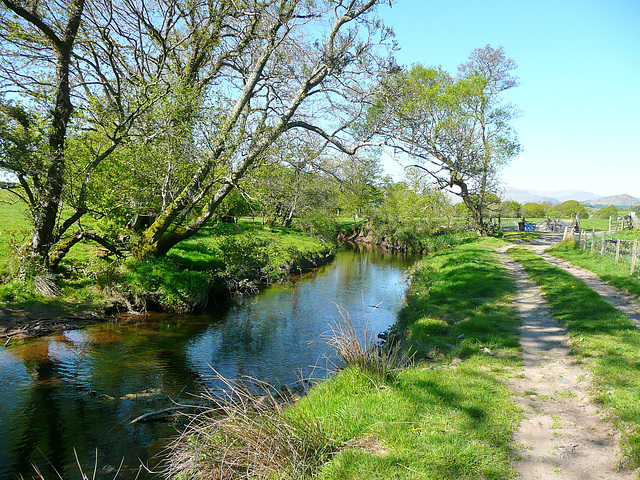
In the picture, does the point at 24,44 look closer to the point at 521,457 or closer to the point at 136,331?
the point at 136,331

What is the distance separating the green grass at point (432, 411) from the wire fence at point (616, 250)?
714 centimetres

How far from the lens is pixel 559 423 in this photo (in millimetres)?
4816

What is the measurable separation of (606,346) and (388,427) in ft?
16.2

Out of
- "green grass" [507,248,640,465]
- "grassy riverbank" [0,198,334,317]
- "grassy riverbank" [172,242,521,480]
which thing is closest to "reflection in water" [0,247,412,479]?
"grassy riverbank" [0,198,334,317]

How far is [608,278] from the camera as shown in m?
12.9

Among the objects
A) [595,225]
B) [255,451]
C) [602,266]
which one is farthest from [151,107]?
[595,225]

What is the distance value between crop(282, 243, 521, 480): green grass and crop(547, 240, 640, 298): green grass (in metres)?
5.27

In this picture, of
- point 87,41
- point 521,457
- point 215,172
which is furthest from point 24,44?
point 521,457

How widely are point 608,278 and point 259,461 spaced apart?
13679 mm

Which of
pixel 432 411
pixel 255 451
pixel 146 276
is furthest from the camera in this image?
pixel 146 276

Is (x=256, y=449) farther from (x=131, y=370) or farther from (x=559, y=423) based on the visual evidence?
(x=131, y=370)

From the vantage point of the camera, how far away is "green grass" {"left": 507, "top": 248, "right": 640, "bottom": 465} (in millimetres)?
4707

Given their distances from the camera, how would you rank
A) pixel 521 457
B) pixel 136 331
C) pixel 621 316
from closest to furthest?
pixel 521 457 < pixel 621 316 < pixel 136 331

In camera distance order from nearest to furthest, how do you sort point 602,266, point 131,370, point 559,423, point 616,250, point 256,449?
point 256,449 < point 559,423 < point 131,370 < point 602,266 < point 616,250
